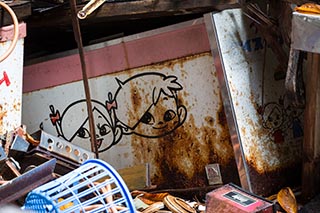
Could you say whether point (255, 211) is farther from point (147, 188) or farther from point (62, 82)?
point (62, 82)

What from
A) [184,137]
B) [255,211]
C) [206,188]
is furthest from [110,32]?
[255,211]

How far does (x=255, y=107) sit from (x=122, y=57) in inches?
29.5

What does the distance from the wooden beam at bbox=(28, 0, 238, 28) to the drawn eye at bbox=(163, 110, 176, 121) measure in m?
0.51

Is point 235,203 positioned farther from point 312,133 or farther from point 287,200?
point 312,133

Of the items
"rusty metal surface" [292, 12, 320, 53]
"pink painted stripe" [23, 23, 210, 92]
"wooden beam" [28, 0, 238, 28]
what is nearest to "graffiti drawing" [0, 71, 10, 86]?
"wooden beam" [28, 0, 238, 28]

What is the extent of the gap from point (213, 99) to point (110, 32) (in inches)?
35.0

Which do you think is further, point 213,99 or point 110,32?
point 110,32

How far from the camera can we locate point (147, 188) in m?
2.93

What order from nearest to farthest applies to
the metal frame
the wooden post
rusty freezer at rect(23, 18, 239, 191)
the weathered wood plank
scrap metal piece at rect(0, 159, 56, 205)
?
scrap metal piece at rect(0, 159, 56, 205) < the weathered wood plank < the wooden post < the metal frame < rusty freezer at rect(23, 18, 239, 191)

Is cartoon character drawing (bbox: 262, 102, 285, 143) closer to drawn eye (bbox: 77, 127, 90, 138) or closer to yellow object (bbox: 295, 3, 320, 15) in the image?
yellow object (bbox: 295, 3, 320, 15)

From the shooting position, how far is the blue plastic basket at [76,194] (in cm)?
150

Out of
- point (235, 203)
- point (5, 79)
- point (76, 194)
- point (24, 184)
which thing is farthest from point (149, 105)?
point (76, 194)

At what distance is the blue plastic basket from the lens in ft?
4.92

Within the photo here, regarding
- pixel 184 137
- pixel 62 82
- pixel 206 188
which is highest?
pixel 62 82
